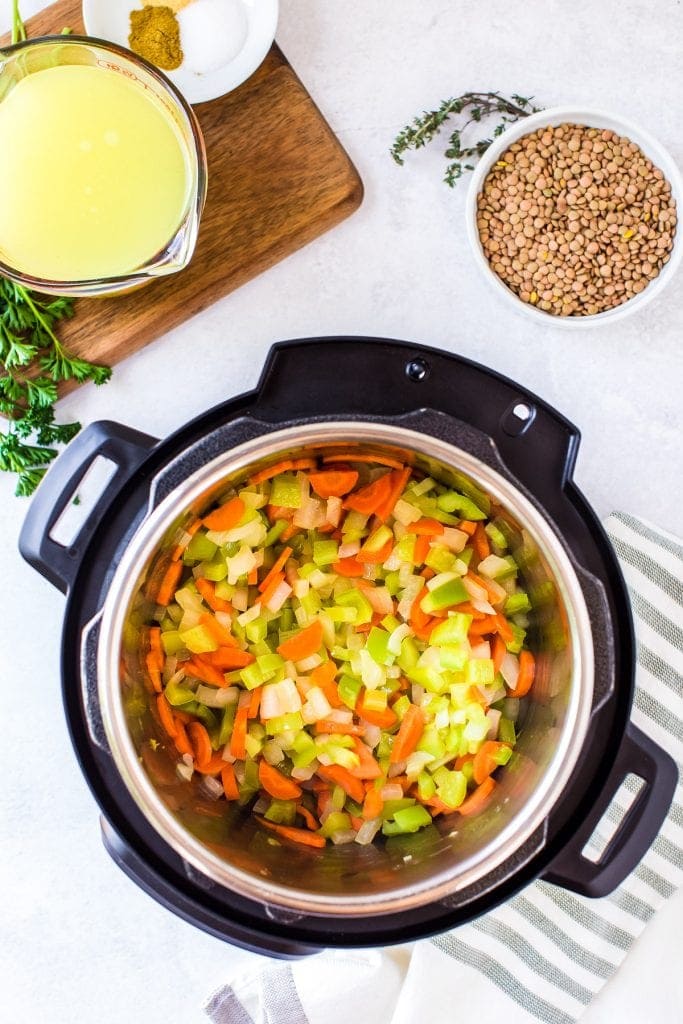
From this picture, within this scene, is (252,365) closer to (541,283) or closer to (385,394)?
(385,394)

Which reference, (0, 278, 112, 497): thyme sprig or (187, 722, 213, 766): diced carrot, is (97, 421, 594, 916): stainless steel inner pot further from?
(0, 278, 112, 497): thyme sprig

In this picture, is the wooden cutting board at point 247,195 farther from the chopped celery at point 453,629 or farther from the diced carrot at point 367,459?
the chopped celery at point 453,629

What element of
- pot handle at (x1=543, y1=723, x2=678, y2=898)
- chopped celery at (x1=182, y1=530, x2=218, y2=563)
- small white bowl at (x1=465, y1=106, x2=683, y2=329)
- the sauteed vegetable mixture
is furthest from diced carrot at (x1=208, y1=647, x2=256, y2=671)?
small white bowl at (x1=465, y1=106, x2=683, y2=329)

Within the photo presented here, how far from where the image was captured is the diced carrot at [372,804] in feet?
3.97

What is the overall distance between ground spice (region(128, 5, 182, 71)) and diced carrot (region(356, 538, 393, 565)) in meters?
0.67

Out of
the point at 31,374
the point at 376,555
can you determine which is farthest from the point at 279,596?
the point at 31,374

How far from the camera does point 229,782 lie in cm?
121

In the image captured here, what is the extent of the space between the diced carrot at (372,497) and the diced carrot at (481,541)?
0.12m

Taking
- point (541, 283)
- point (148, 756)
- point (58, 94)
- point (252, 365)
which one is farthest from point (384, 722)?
point (58, 94)

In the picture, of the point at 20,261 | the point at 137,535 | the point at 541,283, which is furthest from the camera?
the point at 541,283

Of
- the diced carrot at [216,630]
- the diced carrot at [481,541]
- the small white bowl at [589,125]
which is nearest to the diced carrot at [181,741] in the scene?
the diced carrot at [216,630]

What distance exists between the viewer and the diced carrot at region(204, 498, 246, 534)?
1152mm

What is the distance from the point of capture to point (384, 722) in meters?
1.23

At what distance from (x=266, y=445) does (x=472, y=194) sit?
19.2 inches
